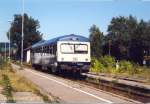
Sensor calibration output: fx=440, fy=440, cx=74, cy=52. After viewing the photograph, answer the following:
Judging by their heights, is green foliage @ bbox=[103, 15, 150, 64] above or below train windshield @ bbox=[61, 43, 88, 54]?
above

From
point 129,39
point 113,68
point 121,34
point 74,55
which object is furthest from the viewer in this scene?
point 121,34

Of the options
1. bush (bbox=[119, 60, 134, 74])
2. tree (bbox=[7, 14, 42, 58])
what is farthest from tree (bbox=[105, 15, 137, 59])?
bush (bbox=[119, 60, 134, 74])

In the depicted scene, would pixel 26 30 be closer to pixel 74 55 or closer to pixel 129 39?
pixel 74 55

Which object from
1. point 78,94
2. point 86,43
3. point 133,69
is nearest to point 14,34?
point 133,69

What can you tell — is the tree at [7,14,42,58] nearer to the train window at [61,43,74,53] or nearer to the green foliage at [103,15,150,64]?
the train window at [61,43,74,53]

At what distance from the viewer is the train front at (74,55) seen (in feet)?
99.0

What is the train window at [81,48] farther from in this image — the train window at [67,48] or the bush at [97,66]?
the bush at [97,66]

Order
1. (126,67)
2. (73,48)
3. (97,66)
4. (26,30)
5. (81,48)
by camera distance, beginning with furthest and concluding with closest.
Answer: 1. (26,30)
2. (97,66)
3. (126,67)
4. (81,48)
5. (73,48)

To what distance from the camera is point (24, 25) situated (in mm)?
52969

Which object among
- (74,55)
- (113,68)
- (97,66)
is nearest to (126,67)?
(113,68)

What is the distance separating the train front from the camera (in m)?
30.2

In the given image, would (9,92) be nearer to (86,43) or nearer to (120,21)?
(86,43)

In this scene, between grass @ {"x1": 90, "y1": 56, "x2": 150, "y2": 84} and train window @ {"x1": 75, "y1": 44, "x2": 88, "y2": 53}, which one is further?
grass @ {"x1": 90, "y1": 56, "x2": 150, "y2": 84}

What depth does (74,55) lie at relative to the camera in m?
30.6
